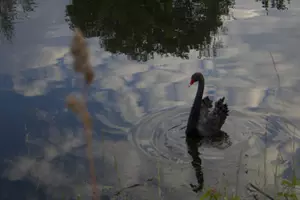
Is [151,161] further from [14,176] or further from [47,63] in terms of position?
[47,63]

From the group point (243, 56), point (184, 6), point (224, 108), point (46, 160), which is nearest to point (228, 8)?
point (184, 6)

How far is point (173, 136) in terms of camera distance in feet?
19.0

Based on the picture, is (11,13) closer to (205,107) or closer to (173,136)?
(205,107)

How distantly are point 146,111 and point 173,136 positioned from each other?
0.69 m

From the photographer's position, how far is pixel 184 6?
11.2 metres

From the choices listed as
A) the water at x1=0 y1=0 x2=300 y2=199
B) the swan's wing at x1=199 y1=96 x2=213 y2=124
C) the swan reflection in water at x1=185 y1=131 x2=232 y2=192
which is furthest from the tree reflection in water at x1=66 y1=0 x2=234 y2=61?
the swan reflection in water at x1=185 y1=131 x2=232 y2=192

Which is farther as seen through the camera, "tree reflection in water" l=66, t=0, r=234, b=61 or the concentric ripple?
"tree reflection in water" l=66, t=0, r=234, b=61

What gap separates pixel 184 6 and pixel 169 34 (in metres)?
2.07

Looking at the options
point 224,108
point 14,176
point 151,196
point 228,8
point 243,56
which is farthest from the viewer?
point 228,8

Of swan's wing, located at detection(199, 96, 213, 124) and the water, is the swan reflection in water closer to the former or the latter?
the water

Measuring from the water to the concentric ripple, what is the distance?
0.05ft

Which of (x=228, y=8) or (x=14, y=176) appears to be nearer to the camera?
(x=14, y=176)

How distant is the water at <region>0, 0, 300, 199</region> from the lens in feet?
15.6

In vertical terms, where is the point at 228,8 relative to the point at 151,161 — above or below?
above
